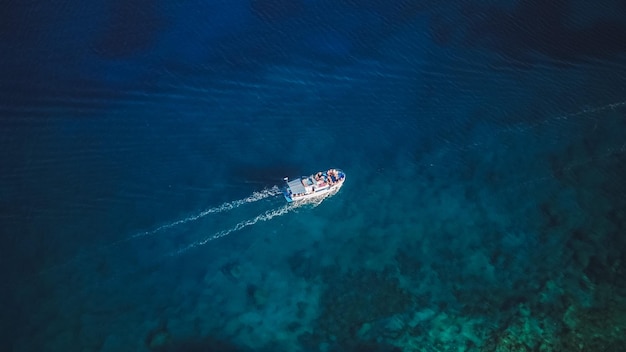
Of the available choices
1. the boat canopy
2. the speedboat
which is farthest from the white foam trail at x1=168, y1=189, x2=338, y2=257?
the boat canopy

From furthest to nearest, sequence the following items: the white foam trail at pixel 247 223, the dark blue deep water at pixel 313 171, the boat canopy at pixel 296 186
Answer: the boat canopy at pixel 296 186 < the white foam trail at pixel 247 223 < the dark blue deep water at pixel 313 171

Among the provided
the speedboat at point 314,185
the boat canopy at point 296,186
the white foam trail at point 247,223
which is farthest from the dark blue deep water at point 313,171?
the boat canopy at point 296,186

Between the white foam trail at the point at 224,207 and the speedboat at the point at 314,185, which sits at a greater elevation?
the speedboat at the point at 314,185

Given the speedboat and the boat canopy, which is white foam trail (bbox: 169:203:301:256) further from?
the boat canopy

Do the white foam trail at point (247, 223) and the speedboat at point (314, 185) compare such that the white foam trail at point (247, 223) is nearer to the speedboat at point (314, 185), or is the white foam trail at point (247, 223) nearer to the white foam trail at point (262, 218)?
the white foam trail at point (262, 218)

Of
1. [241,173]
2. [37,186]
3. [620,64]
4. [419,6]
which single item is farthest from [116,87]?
[620,64]

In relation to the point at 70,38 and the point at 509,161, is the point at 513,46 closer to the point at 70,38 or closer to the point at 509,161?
the point at 509,161

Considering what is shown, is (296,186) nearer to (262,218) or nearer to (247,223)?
(262,218)
